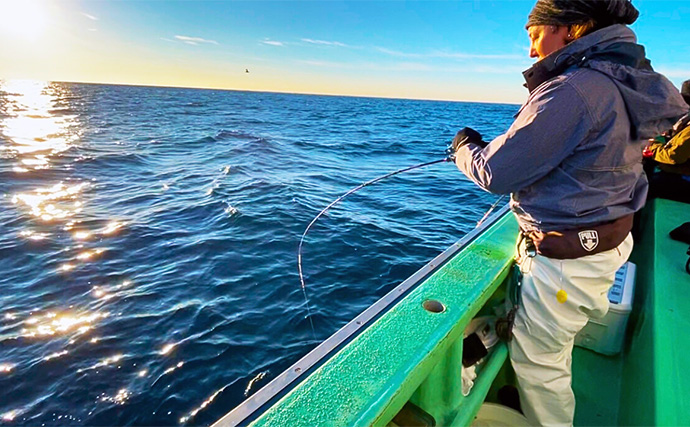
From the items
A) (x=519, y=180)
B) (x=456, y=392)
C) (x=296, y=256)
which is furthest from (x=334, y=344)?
(x=296, y=256)

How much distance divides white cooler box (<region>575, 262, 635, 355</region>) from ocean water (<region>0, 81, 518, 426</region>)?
2536 millimetres

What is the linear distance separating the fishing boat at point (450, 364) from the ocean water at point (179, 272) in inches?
87.3

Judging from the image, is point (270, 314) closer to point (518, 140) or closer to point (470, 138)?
point (470, 138)

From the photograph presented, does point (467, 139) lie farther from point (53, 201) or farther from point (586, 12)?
point (53, 201)

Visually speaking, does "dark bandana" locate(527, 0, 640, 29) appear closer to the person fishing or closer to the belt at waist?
the person fishing

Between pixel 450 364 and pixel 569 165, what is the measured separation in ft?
3.31

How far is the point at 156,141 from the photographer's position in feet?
56.9

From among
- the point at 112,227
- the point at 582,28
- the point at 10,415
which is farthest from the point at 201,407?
the point at 112,227

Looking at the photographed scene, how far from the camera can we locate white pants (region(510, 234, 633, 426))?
66.1 inches

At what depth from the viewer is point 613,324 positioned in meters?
2.42

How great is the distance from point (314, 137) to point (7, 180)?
13.4m

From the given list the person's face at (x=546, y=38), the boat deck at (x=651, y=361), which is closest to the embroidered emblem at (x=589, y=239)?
the boat deck at (x=651, y=361)

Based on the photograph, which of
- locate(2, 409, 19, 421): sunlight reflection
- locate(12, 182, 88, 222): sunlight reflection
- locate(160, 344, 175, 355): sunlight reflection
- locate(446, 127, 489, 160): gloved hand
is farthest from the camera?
locate(12, 182, 88, 222): sunlight reflection

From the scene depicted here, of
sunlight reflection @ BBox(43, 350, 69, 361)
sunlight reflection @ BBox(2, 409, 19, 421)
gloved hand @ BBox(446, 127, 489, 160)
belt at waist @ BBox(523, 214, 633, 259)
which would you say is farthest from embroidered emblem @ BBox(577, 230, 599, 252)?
sunlight reflection @ BBox(43, 350, 69, 361)
